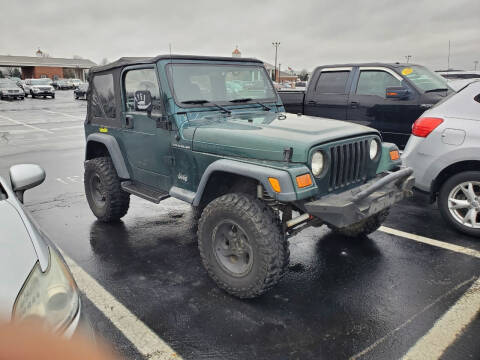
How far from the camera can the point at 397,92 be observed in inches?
239

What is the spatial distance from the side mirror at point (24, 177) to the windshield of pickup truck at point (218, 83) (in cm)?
152

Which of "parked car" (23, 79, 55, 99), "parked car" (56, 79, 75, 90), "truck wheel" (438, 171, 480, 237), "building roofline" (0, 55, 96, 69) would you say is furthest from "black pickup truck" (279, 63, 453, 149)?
"building roofline" (0, 55, 96, 69)

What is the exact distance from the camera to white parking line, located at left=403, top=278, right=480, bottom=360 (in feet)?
8.29

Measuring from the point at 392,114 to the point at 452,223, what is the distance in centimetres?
252

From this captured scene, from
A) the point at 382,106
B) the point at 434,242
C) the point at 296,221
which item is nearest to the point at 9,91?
the point at 382,106

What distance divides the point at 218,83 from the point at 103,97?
1674mm

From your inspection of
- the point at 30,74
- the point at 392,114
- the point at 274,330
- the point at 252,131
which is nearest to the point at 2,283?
the point at 274,330

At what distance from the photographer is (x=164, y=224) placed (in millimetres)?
4953

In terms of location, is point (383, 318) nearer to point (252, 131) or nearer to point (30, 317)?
point (252, 131)

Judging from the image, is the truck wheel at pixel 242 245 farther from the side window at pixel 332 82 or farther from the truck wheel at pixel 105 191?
the side window at pixel 332 82

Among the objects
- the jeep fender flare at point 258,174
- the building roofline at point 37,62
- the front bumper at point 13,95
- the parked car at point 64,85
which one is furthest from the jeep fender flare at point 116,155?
the building roofline at point 37,62

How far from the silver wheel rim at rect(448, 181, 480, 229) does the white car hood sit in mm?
4271

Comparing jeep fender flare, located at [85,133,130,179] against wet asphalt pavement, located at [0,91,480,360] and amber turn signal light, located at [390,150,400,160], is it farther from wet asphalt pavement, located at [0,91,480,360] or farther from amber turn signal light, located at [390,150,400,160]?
amber turn signal light, located at [390,150,400,160]

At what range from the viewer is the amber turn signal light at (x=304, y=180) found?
2.77 meters
